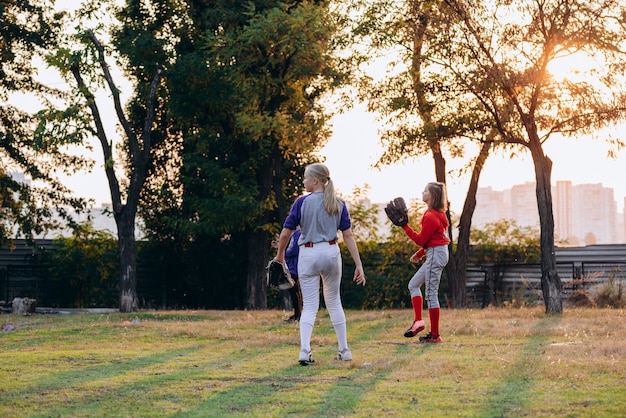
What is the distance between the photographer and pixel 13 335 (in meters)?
13.6

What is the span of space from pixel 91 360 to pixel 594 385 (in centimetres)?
515

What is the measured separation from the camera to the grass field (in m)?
6.48

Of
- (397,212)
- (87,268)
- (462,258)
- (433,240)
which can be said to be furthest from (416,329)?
(87,268)

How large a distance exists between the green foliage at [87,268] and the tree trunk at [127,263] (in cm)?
Result: 374

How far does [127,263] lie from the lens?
20.5 meters

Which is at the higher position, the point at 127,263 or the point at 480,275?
the point at 127,263

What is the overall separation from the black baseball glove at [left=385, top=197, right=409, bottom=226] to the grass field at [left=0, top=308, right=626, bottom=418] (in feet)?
4.97

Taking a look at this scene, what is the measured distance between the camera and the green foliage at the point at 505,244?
23031 millimetres

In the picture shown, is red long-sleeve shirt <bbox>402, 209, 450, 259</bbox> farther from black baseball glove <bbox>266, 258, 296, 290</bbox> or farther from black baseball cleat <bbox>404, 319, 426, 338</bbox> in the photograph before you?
black baseball glove <bbox>266, 258, 296, 290</bbox>

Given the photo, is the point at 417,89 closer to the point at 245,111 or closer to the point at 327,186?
the point at 245,111

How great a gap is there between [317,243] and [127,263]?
→ 12531mm

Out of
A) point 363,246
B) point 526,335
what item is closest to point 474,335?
point 526,335

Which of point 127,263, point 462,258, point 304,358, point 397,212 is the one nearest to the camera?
point 304,358

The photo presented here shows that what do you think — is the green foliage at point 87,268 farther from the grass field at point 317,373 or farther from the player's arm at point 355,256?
the player's arm at point 355,256
